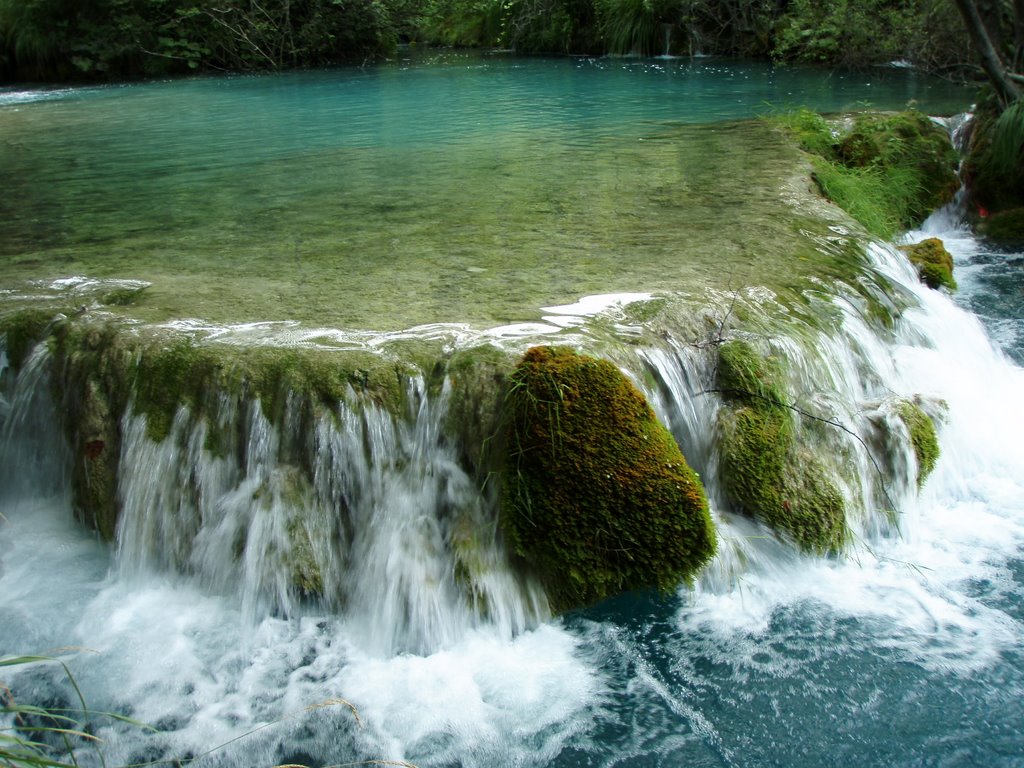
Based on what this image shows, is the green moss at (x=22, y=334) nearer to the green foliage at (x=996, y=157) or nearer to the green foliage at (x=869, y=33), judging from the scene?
the green foliage at (x=996, y=157)

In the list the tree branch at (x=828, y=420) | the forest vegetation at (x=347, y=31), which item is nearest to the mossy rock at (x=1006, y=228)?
the tree branch at (x=828, y=420)

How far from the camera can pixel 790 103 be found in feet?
42.5

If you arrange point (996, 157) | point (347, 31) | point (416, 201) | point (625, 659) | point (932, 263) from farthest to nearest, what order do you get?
point (347, 31) < point (996, 157) < point (416, 201) < point (932, 263) < point (625, 659)

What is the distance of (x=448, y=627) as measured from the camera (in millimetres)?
4051

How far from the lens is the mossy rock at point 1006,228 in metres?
8.85

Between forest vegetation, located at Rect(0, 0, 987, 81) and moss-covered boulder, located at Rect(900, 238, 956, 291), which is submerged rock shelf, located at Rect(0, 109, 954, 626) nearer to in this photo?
moss-covered boulder, located at Rect(900, 238, 956, 291)

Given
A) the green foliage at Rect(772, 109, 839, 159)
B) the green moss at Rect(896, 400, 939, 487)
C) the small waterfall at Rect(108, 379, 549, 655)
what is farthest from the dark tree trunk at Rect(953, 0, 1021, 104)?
the small waterfall at Rect(108, 379, 549, 655)

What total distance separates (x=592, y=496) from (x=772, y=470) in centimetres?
103

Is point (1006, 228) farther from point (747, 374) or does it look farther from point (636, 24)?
point (636, 24)

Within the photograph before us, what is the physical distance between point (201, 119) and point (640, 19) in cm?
1175

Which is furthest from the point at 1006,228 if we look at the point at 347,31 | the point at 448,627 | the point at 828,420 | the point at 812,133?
the point at 347,31

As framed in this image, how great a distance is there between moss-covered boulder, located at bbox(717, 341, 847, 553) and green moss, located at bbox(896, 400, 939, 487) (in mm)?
648

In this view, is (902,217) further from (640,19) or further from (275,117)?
(640,19)

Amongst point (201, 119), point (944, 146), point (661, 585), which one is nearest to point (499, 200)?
point (661, 585)
